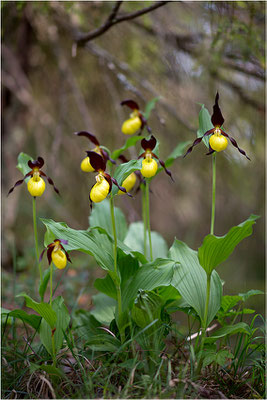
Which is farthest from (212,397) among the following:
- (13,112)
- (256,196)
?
(13,112)

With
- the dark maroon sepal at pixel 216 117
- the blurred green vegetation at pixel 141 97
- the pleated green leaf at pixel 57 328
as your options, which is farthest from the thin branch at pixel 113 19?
the pleated green leaf at pixel 57 328

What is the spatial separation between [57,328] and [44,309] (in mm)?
127

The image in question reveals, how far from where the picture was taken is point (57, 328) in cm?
119

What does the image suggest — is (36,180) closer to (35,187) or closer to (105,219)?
(35,187)

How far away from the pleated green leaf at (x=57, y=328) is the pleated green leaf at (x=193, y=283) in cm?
41

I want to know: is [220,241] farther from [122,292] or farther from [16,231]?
[16,231]

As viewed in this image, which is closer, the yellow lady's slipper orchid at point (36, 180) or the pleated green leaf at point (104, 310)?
the yellow lady's slipper orchid at point (36, 180)

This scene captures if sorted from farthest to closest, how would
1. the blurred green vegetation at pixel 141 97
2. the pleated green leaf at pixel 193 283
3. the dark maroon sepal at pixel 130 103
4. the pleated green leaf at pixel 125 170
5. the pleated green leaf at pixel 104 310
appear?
the blurred green vegetation at pixel 141 97, the dark maroon sepal at pixel 130 103, the pleated green leaf at pixel 104 310, the pleated green leaf at pixel 193 283, the pleated green leaf at pixel 125 170

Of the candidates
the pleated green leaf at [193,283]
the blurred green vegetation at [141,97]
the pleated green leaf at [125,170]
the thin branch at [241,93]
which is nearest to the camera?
the pleated green leaf at [125,170]

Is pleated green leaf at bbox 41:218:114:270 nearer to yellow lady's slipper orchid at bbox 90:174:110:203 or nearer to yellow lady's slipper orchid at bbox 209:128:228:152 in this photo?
yellow lady's slipper orchid at bbox 90:174:110:203

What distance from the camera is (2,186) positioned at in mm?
2945

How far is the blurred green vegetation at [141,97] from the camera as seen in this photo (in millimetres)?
2035

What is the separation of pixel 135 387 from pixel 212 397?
25cm

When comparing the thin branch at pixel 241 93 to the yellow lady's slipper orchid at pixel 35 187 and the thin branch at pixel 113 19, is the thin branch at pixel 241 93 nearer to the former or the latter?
the thin branch at pixel 113 19
